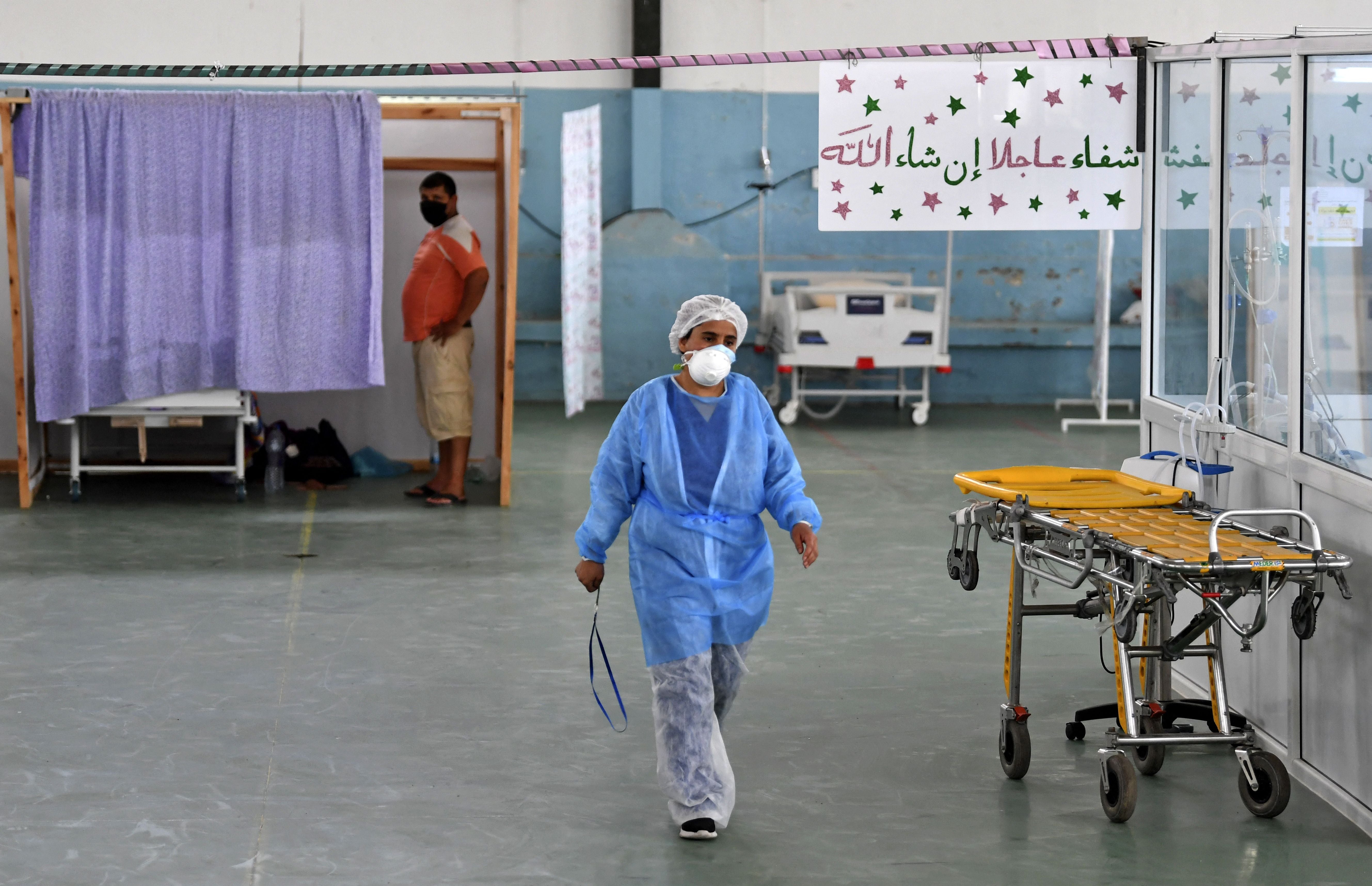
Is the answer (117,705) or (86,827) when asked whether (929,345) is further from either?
(86,827)

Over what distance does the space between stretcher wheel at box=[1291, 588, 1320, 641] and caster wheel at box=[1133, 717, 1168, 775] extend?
0.59 m

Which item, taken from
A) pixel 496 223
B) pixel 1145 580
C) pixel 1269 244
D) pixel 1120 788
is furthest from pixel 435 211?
pixel 1145 580

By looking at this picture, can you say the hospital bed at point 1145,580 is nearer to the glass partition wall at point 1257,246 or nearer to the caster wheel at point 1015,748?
the caster wheel at point 1015,748

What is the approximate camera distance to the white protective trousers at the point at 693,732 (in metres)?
3.76

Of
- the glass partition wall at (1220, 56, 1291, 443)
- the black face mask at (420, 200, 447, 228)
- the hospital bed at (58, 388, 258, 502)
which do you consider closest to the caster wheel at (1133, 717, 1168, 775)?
the glass partition wall at (1220, 56, 1291, 443)

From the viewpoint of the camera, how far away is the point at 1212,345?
4707 millimetres

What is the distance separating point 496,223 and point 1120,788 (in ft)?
20.5

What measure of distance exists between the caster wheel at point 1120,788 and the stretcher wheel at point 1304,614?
1.84 ft

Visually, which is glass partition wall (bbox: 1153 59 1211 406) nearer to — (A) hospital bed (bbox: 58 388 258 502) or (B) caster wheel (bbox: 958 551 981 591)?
(B) caster wheel (bbox: 958 551 981 591)

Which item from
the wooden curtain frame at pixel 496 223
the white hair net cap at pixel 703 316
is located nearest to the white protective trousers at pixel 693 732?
the white hair net cap at pixel 703 316

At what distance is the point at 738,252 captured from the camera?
13438 mm

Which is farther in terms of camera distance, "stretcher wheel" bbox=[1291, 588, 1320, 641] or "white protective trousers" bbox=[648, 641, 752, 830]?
"white protective trousers" bbox=[648, 641, 752, 830]

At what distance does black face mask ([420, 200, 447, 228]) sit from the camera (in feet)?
27.4

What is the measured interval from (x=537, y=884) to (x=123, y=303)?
551 cm
